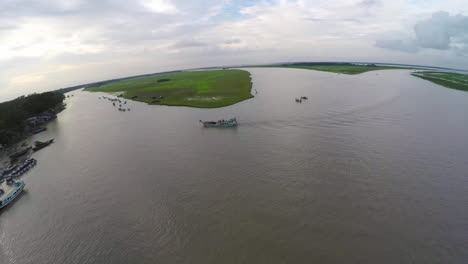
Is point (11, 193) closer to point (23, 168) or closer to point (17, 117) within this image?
point (23, 168)

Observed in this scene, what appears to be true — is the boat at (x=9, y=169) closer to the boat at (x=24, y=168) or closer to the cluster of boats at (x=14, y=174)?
the cluster of boats at (x=14, y=174)

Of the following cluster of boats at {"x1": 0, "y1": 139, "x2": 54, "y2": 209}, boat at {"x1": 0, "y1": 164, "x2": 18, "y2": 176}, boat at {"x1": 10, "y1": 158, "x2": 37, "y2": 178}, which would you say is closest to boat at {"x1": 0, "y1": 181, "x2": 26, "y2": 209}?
cluster of boats at {"x1": 0, "y1": 139, "x2": 54, "y2": 209}

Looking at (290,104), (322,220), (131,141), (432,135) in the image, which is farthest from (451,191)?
(131,141)

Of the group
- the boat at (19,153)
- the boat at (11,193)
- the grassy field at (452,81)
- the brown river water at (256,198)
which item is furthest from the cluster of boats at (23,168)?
the grassy field at (452,81)

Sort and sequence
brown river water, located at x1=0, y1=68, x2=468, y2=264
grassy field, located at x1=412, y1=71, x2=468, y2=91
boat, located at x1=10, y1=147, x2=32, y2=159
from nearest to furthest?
brown river water, located at x1=0, y1=68, x2=468, y2=264, boat, located at x1=10, y1=147, x2=32, y2=159, grassy field, located at x1=412, y1=71, x2=468, y2=91

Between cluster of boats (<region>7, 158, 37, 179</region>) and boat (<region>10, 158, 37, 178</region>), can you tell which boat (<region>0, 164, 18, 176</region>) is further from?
boat (<region>10, 158, 37, 178</region>)
